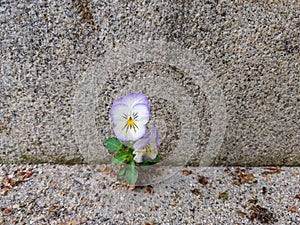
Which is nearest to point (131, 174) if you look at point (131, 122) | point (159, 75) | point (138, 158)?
point (138, 158)

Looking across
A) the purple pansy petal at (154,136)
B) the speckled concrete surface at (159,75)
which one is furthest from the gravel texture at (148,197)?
the purple pansy petal at (154,136)

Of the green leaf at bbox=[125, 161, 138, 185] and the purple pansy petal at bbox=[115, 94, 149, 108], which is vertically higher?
the purple pansy petal at bbox=[115, 94, 149, 108]

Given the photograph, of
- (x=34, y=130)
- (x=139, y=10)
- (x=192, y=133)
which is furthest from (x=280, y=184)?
(x=34, y=130)

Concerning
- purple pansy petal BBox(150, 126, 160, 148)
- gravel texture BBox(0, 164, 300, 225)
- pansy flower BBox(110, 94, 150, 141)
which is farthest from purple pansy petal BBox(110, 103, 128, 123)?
gravel texture BBox(0, 164, 300, 225)

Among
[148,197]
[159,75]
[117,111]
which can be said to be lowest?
[148,197]

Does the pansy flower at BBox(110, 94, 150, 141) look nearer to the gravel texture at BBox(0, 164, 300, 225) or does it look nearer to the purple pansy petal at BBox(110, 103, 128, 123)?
the purple pansy petal at BBox(110, 103, 128, 123)

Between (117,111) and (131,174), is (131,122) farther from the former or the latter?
(131,174)

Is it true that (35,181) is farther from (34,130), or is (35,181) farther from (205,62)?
(205,62)
